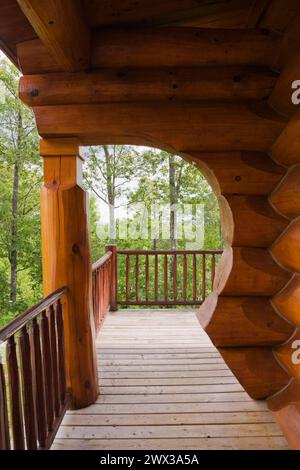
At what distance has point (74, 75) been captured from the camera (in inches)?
79.4

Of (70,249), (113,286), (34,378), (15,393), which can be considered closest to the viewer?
(15,393)

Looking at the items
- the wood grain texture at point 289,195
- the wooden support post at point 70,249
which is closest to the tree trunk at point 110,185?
the wooden support post at point 70,249

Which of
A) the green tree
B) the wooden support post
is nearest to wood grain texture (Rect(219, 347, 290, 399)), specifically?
the wooden support post

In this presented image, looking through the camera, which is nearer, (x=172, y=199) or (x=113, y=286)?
(x=113, y=286)

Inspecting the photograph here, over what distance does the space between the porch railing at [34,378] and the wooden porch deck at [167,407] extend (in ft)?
0.79

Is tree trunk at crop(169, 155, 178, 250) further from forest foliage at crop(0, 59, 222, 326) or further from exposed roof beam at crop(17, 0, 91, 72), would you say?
exposed roof beam at crop(17, 0, 91, 72)

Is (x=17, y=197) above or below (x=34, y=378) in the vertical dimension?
above

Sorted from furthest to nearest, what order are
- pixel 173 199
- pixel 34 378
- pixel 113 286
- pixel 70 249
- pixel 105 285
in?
1. pixel 173 199
2. pixel 113 286
3. pixel 105 285
4. pixel 70 249
5. pixel 34 378

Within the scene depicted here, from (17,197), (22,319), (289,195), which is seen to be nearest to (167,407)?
(22,319)

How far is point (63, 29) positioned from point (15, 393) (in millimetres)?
1731

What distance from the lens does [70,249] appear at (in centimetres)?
216

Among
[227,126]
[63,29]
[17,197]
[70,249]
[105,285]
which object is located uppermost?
[63,29]

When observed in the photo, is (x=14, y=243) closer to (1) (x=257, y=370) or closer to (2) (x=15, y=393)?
(1) (x=257, y=370)
